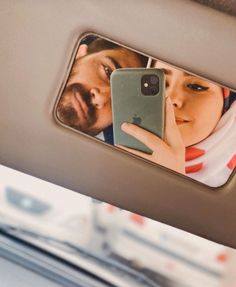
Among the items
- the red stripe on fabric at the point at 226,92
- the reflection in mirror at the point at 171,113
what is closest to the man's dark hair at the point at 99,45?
the reflection in mirror at the point at 171,113

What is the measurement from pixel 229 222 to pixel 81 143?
0.80 ft

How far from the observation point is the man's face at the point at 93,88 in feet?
2.10

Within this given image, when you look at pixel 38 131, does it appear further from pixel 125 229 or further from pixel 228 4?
pixel 228 4

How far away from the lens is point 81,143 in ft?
2.15

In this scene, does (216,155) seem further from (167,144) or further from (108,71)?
(108,71)

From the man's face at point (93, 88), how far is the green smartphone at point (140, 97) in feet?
0.03

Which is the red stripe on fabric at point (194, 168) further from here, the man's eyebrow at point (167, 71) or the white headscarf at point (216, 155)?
the man's eyebrow at point (167, 71)

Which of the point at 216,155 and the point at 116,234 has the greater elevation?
the point at 216,155

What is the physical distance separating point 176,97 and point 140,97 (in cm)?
5

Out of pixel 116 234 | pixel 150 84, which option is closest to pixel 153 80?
pixel 150 84

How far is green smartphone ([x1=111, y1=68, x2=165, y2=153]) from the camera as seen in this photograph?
0.64m

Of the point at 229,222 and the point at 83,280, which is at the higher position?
the point at 229,222

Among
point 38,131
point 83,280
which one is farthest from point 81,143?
point 83,280

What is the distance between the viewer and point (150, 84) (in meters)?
0.64
